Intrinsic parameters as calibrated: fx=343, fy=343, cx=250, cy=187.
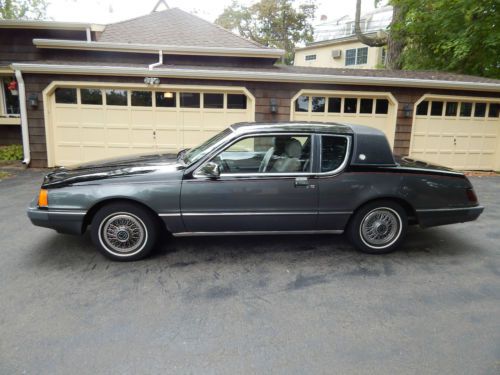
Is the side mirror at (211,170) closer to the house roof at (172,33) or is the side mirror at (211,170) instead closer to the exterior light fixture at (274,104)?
the exterior light fixture at (274,104)

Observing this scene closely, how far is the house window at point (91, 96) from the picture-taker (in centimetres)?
923

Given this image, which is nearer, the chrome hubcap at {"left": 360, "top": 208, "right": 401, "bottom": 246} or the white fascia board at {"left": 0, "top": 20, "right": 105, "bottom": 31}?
the chrome hubcap at {"left": 360, "top": 208, "right": 401, "bottom": 246}

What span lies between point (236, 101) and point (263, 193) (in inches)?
250

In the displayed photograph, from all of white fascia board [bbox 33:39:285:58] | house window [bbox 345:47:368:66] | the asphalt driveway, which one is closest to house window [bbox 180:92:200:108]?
white fascia board [bbox 33:39:285:58]

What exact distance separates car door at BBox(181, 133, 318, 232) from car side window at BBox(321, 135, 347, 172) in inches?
6.6

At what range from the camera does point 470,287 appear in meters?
3.44

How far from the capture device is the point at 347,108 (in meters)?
10.1

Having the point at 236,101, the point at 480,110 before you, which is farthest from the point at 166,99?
the point at 480,110

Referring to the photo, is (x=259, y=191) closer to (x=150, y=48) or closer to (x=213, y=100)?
(x=213, y=100)

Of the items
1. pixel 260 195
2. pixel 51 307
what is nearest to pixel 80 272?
pixel 51 307

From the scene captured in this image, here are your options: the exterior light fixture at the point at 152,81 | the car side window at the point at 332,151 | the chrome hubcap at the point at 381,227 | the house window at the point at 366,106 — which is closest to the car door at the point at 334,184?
the car side window at the point at 332,151

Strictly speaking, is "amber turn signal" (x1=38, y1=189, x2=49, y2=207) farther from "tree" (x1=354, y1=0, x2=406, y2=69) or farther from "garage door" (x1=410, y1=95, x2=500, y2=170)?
"tree" (x1=354, y1=0, x2=406, y2=69)

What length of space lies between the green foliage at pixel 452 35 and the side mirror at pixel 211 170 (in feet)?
44.5

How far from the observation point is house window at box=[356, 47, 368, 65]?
25328 mm
